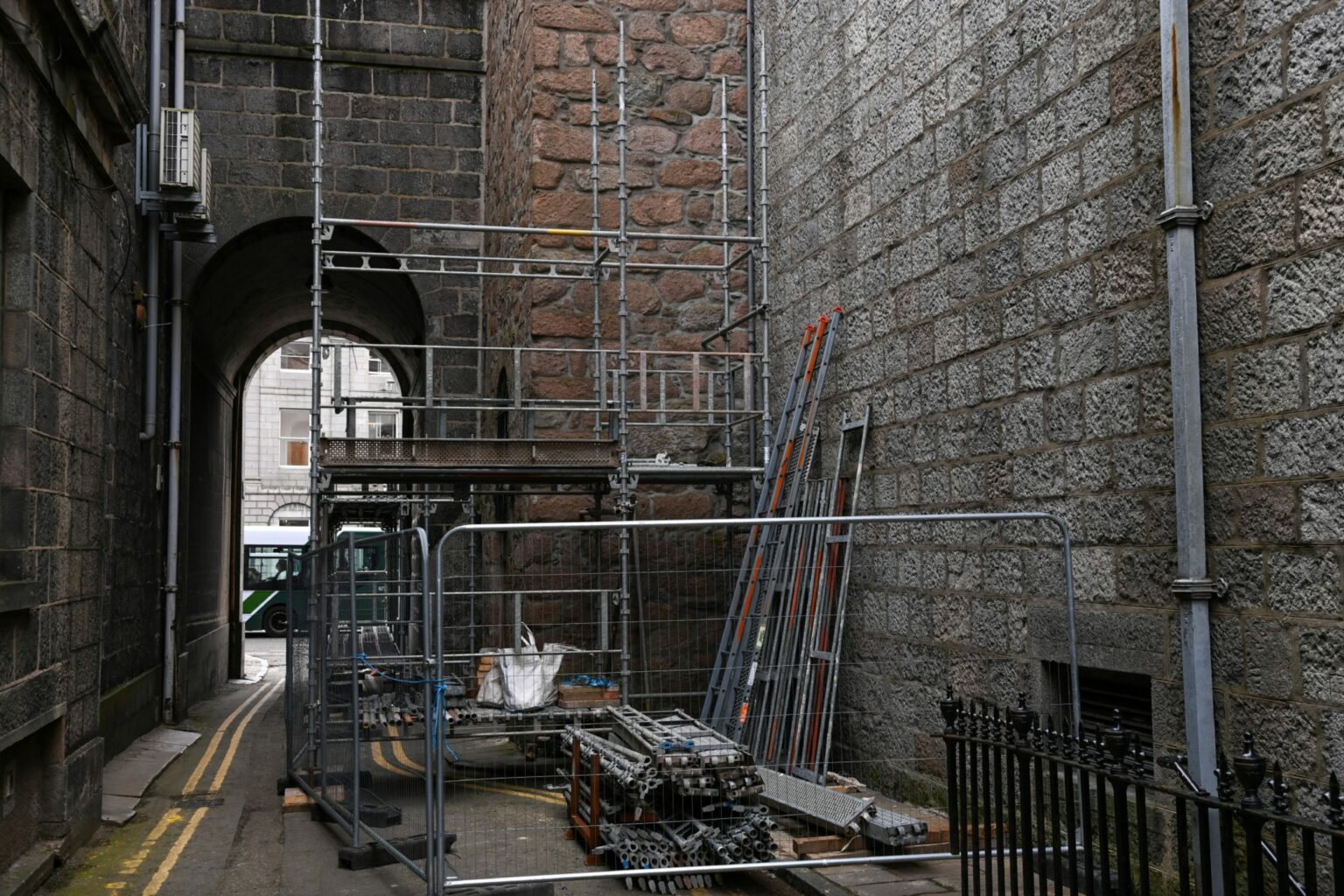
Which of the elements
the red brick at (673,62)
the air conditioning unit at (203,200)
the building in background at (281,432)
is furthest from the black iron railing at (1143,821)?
the building in background at (281,432)

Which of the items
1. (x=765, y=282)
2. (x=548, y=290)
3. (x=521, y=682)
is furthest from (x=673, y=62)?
(x=521, y=682)

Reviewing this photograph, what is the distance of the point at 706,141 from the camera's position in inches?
479

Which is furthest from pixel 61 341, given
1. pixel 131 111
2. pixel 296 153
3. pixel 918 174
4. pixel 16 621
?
pixel 296 153

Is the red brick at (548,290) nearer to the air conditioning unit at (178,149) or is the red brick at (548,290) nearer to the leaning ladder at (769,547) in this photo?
the leaning ladder at (769,547)

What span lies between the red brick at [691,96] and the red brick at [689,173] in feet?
1.52

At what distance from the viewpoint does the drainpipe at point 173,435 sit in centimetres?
1434

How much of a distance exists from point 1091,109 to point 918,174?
6.39ft

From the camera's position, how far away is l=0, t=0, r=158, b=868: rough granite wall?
7.01m

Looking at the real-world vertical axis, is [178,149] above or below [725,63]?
below

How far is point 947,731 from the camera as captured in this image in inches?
206

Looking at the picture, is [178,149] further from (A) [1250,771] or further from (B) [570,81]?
(A) [1250,771]

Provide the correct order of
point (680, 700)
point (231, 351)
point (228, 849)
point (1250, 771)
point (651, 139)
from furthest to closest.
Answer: point (231, 351) < point (651, 139) < point (680, 700) < point (228, 849) < point (1250, 771)

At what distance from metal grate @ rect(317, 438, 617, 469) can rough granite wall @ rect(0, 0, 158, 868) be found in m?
1.68

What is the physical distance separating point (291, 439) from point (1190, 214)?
44711 mm
